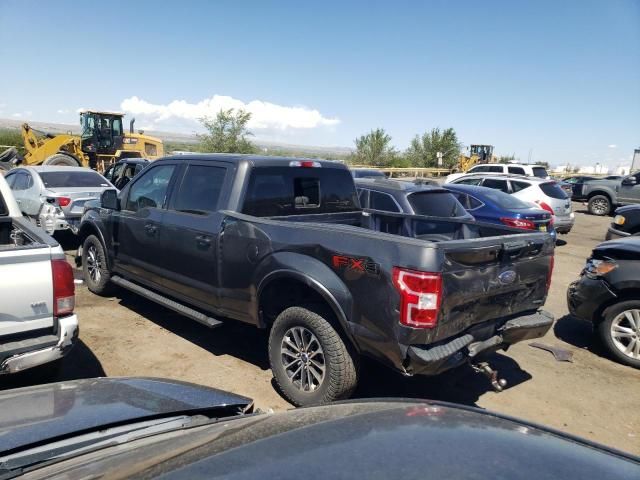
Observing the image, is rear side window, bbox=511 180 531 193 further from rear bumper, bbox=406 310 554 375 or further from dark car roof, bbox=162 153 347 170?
rear bumper, bbox=406 310 554 375

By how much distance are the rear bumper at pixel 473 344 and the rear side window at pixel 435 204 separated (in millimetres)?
3541

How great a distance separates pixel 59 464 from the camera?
5.33 feet

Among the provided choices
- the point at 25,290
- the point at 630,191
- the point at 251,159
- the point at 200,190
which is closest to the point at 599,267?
the point at 251,159

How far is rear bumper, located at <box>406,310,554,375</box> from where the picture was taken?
3.43 meters

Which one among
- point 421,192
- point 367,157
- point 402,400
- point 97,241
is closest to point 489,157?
point 367,157

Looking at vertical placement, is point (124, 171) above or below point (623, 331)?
above

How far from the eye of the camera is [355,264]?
3.67m

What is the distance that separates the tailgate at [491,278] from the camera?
3480mm

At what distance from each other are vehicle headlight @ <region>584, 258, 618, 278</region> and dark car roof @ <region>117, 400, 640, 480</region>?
4579 mm

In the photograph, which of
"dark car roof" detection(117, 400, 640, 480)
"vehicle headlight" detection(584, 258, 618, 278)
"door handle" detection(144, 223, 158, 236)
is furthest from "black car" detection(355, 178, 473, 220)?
"dark car roof" detection(117, 400, 640, 480)

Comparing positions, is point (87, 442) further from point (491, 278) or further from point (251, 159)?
point (251, 159)

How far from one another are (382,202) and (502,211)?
3526mm

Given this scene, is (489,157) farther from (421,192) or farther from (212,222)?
(212,222)

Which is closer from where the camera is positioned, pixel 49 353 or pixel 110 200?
pixel 49 353
